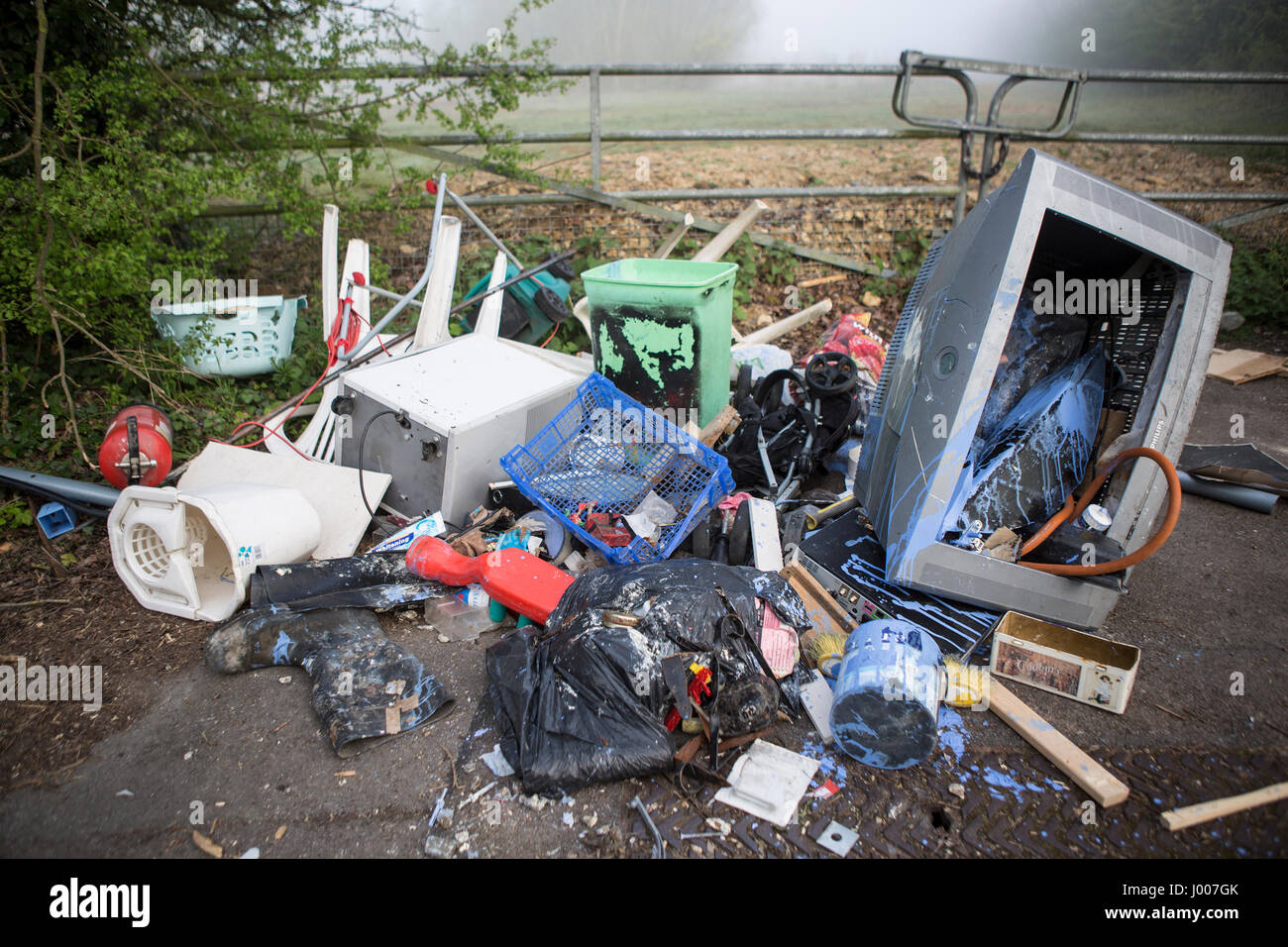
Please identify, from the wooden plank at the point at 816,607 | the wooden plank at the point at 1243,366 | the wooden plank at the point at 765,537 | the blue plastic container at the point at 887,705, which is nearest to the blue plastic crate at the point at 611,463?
the wooden plank at the point at 765,537

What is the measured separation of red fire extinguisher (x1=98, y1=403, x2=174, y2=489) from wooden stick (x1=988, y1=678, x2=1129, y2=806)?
3535mm

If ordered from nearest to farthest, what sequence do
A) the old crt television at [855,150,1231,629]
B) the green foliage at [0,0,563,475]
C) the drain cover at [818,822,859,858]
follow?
1. the drain cover at [818,822,859,858]
2. the old crt television at [855,150,1231,629]
3. the green foliage at [0,0,563,475]

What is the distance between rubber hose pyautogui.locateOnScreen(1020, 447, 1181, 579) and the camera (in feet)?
6.73

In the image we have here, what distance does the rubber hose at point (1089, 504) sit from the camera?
2053mm

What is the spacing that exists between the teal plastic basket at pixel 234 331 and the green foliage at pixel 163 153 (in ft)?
0.31

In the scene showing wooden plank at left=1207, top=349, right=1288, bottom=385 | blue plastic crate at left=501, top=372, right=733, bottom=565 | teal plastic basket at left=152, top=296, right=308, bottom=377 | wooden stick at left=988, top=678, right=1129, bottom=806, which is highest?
wooden plank at left=1207, top=349, right=1288, bottom=385

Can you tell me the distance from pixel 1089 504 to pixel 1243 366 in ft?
12.2

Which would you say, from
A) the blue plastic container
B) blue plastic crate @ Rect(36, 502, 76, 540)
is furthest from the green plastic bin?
blue plastic crate @ Rect(36, 502, 76, 540)

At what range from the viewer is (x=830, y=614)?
254cm

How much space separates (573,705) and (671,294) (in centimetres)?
213

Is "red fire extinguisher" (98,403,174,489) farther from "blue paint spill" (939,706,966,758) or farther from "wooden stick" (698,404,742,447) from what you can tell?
"blue paint spill" (939,706,966,758)

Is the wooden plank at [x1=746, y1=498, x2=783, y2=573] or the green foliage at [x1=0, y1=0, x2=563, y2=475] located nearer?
the wooden plank at [x1=746, y1=498, x2=783, y2=573]

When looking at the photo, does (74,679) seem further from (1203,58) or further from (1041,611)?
(1203,58)

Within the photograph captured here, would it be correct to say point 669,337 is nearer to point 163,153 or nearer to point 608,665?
point 608,665
